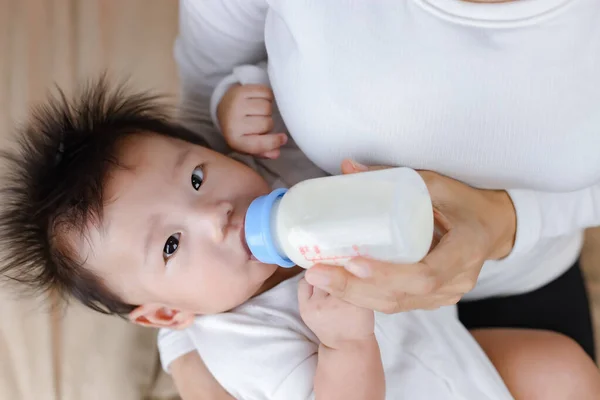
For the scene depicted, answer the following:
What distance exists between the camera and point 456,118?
64 centimetres

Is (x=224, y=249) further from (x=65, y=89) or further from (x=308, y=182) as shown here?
(x=65, y=89)

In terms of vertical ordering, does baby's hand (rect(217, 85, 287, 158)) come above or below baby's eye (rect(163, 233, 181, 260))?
above

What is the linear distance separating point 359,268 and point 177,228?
305 millimetres

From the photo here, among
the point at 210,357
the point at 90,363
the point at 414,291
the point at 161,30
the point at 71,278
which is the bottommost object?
the point at 90,363

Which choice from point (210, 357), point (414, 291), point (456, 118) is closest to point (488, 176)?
point (456, 118)

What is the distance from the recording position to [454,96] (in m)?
0.63

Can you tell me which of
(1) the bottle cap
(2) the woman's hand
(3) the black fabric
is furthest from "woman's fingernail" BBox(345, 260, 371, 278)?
(3) the black fabric

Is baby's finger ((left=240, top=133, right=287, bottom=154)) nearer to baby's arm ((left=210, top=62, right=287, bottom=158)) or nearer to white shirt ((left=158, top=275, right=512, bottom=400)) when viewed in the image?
baby's arm ((left=210, top=62, right=287, bottom=158))

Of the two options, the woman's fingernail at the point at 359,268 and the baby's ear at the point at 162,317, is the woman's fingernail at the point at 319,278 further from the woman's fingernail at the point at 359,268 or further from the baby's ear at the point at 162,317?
the baby's ear at the point at 162,317

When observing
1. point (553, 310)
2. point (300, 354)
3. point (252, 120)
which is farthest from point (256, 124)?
point (553, 310)

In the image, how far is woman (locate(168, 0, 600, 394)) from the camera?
585mm

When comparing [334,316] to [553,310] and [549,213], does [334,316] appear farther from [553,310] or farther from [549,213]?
[553,310]

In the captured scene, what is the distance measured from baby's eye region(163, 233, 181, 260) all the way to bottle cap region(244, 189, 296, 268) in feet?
0.52

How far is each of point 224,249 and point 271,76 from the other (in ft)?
0.80
